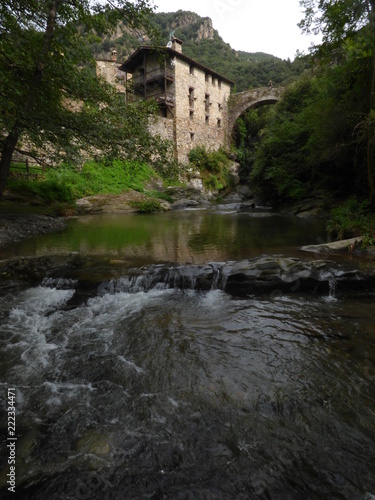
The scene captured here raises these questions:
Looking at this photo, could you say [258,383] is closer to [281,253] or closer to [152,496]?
[152,496]

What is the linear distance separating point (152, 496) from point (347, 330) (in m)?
3.35

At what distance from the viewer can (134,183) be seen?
81.9 feet

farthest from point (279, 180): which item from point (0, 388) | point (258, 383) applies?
point (0, 388)

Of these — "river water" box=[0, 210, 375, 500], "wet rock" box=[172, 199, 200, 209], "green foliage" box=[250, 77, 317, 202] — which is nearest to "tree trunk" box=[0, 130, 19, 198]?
"river water" box=[0, 210, 375, 500]

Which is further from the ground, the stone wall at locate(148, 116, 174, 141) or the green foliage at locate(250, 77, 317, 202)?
the stone wall at locate(148, 116, 174, 141)

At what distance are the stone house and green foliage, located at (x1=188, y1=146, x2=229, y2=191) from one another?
1.36 metres

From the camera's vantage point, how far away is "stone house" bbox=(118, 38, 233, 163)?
30.4 m

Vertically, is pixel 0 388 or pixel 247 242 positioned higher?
pixel 247 242

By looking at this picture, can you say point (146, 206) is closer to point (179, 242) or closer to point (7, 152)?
point (179, 242)

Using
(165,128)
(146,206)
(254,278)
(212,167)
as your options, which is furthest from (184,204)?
(254,278)

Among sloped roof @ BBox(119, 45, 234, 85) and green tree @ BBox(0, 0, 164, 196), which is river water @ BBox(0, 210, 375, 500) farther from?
sloped roof @ BBox(119, 45, 234, 85)

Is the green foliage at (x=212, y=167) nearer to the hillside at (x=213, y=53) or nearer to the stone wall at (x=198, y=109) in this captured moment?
the stone wall at (x=198, y=109)

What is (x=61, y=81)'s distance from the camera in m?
8.01

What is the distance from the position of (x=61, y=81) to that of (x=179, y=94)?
2680cm
